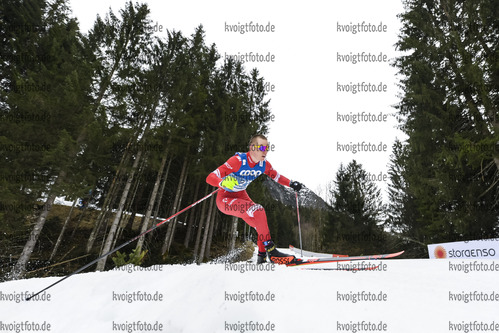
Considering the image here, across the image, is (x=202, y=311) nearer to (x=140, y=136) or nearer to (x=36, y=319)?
(x=36, y=319)

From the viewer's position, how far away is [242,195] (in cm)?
423

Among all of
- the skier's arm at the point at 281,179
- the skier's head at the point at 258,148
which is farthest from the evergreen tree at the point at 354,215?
→ the skier's head at the point at 258,148

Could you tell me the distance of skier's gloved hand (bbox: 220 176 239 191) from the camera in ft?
12.6

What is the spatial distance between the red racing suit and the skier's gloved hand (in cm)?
6

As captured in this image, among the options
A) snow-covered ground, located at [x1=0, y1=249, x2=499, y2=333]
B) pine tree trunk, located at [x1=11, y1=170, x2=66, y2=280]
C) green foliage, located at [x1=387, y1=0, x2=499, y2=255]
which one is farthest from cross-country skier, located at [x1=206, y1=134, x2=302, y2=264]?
pine tree trunk, located at [x1=11, y1=170, x2=66, y2=280]

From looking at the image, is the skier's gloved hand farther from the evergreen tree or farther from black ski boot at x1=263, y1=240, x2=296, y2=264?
the evergreen tree

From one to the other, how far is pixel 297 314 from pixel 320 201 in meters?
32.3

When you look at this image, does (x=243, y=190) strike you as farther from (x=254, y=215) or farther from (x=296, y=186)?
(x=296, y=186)

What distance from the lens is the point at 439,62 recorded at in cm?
1056

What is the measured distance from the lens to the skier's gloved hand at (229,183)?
151 inches

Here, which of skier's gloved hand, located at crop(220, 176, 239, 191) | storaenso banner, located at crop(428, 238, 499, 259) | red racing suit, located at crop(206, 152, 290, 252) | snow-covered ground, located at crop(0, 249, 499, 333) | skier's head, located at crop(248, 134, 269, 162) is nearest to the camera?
snow-covered ground, located at crop(0, 249, 499, 333)

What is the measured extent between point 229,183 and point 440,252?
6105 mm

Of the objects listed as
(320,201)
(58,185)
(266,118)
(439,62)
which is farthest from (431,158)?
(320,201)

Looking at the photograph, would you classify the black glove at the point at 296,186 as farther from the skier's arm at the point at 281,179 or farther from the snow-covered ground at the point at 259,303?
the snow-covered ground at the point at 259,303
